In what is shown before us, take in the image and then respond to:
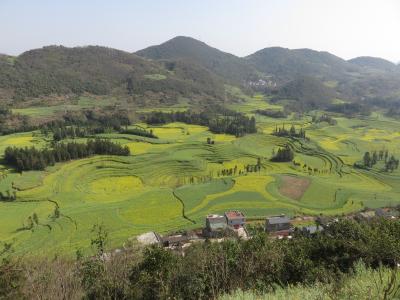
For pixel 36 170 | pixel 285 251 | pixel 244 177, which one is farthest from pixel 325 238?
pixel 36 170

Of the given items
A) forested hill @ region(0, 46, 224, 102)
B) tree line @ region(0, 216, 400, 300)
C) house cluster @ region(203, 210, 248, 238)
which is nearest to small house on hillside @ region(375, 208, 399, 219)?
house cluster @ region(203, 210, 248, 238)

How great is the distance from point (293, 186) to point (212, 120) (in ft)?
174

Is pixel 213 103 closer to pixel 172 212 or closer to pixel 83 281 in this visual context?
pixel 172 212

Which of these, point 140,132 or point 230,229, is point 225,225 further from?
point 140,132

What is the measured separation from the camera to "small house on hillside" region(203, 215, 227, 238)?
113ft

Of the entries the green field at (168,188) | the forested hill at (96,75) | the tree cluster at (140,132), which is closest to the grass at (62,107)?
the forested hill at (96,75)

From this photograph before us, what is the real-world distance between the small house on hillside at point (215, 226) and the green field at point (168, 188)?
2543 mm

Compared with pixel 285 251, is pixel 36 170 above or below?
below

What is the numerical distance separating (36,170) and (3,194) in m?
10.9

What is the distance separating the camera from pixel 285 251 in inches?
772

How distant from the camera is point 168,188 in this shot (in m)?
50.8

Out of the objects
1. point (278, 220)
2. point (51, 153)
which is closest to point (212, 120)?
point (51, 153)

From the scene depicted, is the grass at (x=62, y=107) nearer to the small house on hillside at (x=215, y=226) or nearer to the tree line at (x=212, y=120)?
the tree line at (x=212, y=120)

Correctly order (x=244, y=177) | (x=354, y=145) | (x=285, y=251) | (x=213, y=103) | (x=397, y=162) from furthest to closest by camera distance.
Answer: (x=213, y=103) → (x=354, y=145) → (x=397, y=162) → (x=244, y=177) → (x=285, y=251)
